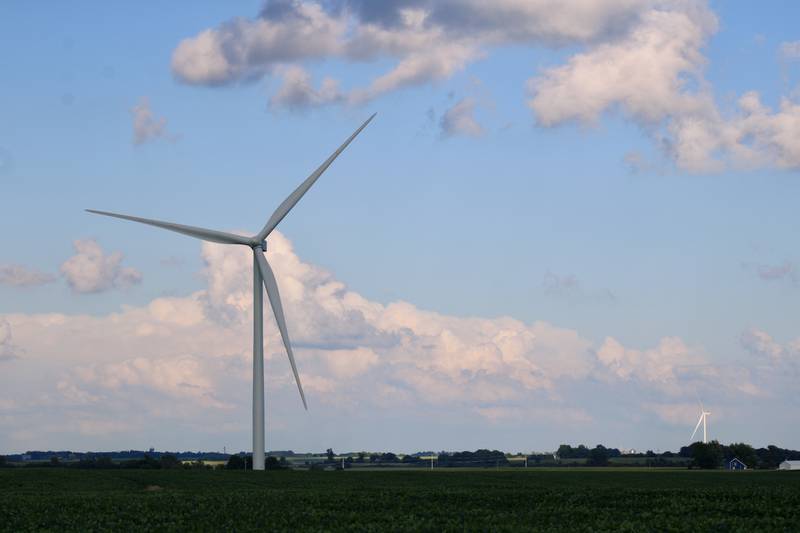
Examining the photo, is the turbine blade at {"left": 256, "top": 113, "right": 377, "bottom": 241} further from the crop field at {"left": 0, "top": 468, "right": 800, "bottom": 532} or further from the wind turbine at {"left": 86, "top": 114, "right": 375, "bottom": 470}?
the crop field at {"left": 0, "top": 468, "right": 800, "bottom": 532}

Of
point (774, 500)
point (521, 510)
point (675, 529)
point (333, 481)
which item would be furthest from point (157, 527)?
point (333, 481)

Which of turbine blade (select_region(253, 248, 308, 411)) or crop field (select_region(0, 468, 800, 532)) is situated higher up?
turbine blade (select_region(253, 248, 308, 411))

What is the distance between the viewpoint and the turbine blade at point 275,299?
336ft

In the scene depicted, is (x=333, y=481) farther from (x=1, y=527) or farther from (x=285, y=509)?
(x=1, y=527)

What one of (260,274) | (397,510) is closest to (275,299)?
(260,274)

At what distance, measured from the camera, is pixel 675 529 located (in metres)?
52.1

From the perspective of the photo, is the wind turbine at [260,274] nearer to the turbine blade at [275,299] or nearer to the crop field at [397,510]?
the turbine blade at [275,299]

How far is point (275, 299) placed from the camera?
344 ft

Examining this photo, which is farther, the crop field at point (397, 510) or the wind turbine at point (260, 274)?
the wind turbine at point (260, 274)

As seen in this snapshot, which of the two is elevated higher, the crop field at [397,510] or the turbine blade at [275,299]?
the turbine blade at [275,299]

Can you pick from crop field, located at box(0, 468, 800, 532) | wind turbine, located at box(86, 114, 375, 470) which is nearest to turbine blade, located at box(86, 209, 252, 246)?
wind turbine, located at box(86, 114, 375, 470)

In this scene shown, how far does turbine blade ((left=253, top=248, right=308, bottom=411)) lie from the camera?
102 m

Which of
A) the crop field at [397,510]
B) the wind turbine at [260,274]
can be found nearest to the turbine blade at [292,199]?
Answer: the wind turbine at [260,274]

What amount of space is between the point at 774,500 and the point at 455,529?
25131 millimetres
